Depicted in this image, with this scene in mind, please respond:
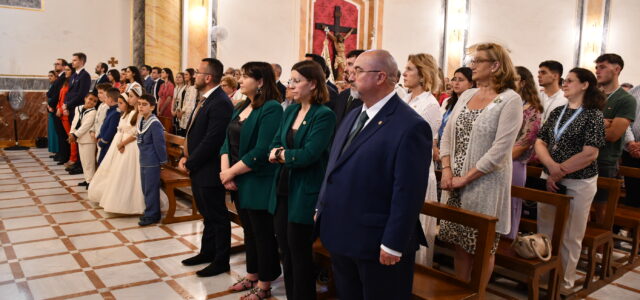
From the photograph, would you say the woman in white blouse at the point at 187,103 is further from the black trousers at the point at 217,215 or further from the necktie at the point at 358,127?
the necktie at the point at 358,127

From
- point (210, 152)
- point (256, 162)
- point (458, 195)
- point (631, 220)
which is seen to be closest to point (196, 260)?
point (210, 152)

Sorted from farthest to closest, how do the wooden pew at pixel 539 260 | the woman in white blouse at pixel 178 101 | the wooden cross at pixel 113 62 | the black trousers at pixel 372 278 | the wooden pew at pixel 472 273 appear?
the wooden cross at pixel 113 62 < the woman in white blouse at pixel 178 101 < the wooden pew at pixel 539 260 < the wooden pew at pixel 472 273 < the black trousers at pixel 372 278

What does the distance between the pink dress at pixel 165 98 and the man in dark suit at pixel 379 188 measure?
8569mm

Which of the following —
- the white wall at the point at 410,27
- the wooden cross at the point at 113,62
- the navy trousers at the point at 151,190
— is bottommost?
the navy trousers at the point at 151,190

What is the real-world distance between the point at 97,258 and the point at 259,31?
8881 millimetres

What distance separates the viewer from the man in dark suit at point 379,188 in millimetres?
2074

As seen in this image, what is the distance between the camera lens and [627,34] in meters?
16.8

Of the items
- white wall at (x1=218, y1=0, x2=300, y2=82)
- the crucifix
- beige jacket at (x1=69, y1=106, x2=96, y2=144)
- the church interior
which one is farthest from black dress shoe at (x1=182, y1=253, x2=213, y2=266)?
the crucifix

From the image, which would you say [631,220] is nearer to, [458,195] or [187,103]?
[458,195]

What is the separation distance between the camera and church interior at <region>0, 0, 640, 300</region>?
12.9ft

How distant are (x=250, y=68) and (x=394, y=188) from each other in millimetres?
1710

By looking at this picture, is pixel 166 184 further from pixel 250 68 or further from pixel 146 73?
pixel 146 73

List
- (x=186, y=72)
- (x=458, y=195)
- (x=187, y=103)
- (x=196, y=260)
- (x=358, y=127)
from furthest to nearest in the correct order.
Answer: (x=186, y=72), (x=187, y=103), (x=196, y=260), (x=458, y=195), (x=358, y=127)

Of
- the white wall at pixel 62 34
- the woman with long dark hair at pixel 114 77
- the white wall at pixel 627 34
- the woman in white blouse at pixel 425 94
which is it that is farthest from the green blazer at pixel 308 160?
the white wall at pixel 627 34
